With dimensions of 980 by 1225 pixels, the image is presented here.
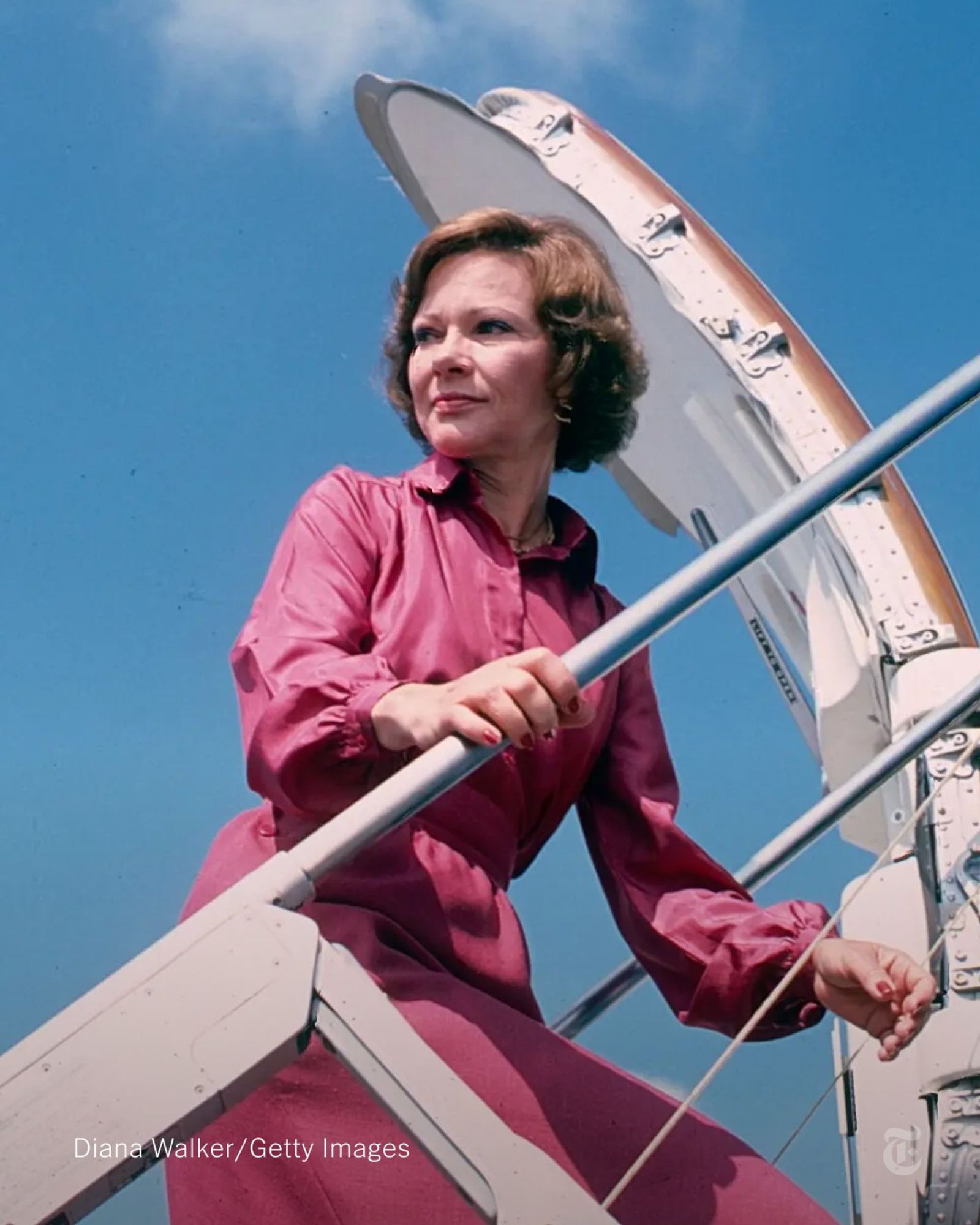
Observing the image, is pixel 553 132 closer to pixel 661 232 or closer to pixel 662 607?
pixel 661 232

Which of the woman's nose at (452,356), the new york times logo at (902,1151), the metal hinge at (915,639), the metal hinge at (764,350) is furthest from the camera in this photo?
the metal hinge at (764,350)

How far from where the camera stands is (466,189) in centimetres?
376

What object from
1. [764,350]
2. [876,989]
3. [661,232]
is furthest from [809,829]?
[661,232]

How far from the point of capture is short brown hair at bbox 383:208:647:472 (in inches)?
68.7

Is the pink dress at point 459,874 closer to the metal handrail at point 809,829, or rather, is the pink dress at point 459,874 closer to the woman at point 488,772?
the woman at point 488,772

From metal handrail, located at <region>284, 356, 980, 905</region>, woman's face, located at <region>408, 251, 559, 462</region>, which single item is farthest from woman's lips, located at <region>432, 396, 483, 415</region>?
metal handrail, located at <region>284, 356, 980, 905</region>

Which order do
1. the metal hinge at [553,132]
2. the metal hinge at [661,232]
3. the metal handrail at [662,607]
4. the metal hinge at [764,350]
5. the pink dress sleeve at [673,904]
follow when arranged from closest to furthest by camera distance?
the metal handrail at [662,607]
the pink dress sleeve at [673,904]
the metal hinge at [764,350]
the metal hinge at [661,232]
the metal hinge at [553,132]

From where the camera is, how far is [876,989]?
1.44 metres

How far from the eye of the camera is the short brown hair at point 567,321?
1.74 metres

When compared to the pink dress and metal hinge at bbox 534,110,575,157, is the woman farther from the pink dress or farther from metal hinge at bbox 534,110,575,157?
metal hinge at bbox 534,110,575,157

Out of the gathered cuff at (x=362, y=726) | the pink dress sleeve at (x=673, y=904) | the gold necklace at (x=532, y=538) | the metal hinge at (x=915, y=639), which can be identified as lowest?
the pink dress sleeve at (x=673, y=904)

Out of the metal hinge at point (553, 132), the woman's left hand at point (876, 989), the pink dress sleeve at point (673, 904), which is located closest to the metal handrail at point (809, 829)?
the pink dress sleeve at point (673, 904)

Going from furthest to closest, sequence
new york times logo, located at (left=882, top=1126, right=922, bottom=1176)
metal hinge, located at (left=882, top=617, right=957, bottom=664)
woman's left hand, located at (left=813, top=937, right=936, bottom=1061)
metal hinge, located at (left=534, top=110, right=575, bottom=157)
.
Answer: metal hinge, located at (left=534, top=110, right=575, bottom=157) → metal hinge, located at (left=882, top=617, right=957, bottom=664) → new york times logo, located at (left=882, top=1126, right=922, bottom=1176) → woman's left hand, located at (left=813, top=937, right=936, bottom=1061)

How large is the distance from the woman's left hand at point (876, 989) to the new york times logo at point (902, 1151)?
31.5 inches
